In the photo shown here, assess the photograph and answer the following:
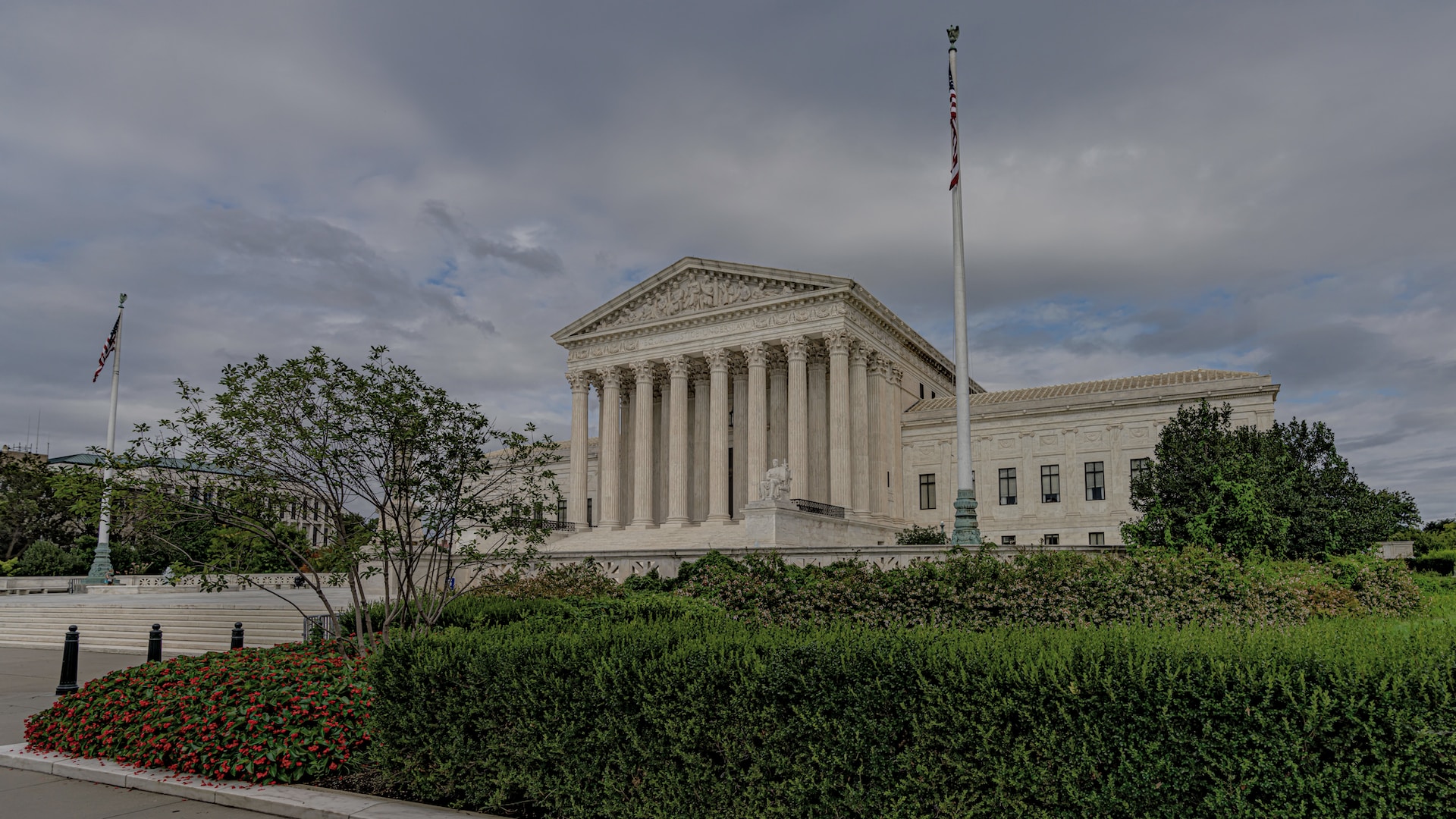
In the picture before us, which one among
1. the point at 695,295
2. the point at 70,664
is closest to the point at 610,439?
the point at 695,295

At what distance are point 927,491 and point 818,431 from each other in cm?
729

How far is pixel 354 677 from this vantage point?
10.0 metres

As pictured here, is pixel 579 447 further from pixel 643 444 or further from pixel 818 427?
pixel 818 427

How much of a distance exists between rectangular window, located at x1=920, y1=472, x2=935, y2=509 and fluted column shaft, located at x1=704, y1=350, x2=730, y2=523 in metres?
11.5

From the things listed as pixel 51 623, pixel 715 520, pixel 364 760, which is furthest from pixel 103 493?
pixel 715 520

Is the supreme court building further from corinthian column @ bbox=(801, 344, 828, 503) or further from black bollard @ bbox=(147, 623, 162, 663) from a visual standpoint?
black bollard @ bbox=(147, 623, 162, 663)

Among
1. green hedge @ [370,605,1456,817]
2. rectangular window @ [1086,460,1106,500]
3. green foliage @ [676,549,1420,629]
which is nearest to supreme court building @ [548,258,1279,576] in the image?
rectangular window @ [1086,460,1106,500]

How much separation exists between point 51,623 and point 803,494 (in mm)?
31571

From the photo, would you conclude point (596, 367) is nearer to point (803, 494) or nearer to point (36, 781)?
point (803, 494)

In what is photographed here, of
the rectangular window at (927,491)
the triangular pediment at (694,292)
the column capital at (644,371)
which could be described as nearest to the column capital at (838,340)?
the triangular pediment at (694,292)

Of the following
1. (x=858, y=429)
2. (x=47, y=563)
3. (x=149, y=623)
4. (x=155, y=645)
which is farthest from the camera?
(x=47, y=563)

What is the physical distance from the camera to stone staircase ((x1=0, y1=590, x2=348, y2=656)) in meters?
24.2

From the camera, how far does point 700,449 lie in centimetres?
5572

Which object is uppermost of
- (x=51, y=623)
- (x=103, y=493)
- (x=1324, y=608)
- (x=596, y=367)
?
(x=596, y=367)
